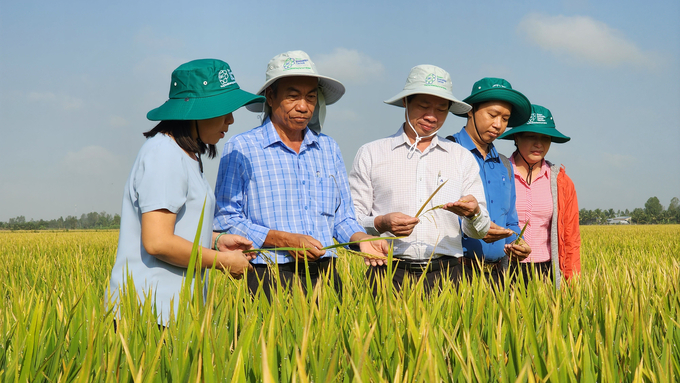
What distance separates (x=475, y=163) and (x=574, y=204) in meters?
1.10

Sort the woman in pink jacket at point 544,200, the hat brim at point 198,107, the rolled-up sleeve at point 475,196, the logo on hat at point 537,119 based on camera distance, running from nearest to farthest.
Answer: the hat brim at point 198,107
the rolled-up sleeve at point 475,196
the woman in pink jacket at point 544,200
the logo on hat at point 537,119

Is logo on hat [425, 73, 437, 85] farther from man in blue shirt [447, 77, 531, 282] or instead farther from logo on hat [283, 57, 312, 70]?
logo on hat [283, 57, 312, 70]

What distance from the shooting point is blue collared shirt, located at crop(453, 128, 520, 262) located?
2.89 m

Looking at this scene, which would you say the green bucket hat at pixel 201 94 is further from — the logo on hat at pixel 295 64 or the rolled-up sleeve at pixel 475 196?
the rolled-up sleeve at pixel 475 196

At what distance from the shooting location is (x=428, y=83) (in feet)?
8.80

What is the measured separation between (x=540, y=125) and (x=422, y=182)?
1.24m

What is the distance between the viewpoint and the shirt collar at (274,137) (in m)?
2.31

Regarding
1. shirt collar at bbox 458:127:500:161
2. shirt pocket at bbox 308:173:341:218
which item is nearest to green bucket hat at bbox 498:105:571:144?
shirt collar at bbox 458:127:500:161

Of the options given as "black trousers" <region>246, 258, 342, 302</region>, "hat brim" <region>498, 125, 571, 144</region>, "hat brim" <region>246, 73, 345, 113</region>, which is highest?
"hat brim" <region>246, 73, 345, 113</region>

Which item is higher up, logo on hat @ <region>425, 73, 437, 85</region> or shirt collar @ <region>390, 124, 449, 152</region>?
logo on hat @ <region>425, 73, 437, 85</region>

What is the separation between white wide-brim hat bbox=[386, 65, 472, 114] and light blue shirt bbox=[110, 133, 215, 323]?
106 centimetres

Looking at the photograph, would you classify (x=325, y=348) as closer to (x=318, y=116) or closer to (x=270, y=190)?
(x=270, y=190)

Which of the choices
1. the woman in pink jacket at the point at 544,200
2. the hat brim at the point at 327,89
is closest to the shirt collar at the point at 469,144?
the woman in pink jacket at the point at 544,200

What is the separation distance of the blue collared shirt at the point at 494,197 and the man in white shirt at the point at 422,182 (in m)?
0.20
